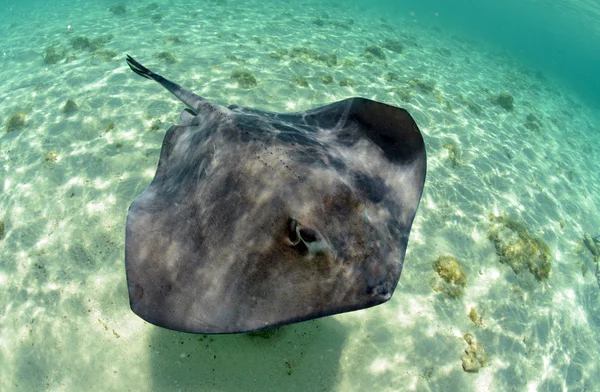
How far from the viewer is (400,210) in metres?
3.37

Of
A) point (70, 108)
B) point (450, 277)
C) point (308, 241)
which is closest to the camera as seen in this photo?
point (308, 241)

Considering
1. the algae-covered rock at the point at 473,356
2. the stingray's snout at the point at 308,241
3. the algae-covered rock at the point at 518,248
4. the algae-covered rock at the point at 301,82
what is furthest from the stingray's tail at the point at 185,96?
the algae-covered rock at the point at 518,248

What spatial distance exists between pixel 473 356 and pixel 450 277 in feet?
4.75

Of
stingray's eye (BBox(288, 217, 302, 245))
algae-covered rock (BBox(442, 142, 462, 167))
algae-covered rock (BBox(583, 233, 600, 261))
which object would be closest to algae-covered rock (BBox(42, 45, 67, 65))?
stingray's eye (BBox(288, 217, 302, 245))

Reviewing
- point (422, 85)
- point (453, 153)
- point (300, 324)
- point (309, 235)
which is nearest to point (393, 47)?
point (422, 85)

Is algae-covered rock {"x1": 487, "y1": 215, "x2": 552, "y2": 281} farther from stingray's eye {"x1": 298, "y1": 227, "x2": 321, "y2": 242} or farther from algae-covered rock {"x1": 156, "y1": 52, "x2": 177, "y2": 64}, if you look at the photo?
algae-covered rock {"x1": 156, "y1": 52, "x2": 177, "y2": 64}

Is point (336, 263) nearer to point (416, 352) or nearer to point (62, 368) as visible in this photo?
point (416, 352)

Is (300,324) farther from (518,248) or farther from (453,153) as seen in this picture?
(453,153)

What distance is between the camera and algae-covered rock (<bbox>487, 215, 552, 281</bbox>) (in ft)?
22.9

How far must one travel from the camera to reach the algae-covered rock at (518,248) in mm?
6965

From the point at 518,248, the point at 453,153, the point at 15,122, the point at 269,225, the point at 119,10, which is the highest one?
the point at 269,225

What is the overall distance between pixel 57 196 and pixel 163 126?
303 cm

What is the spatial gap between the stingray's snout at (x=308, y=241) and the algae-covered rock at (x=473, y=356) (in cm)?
426

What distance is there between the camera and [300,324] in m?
4.70
